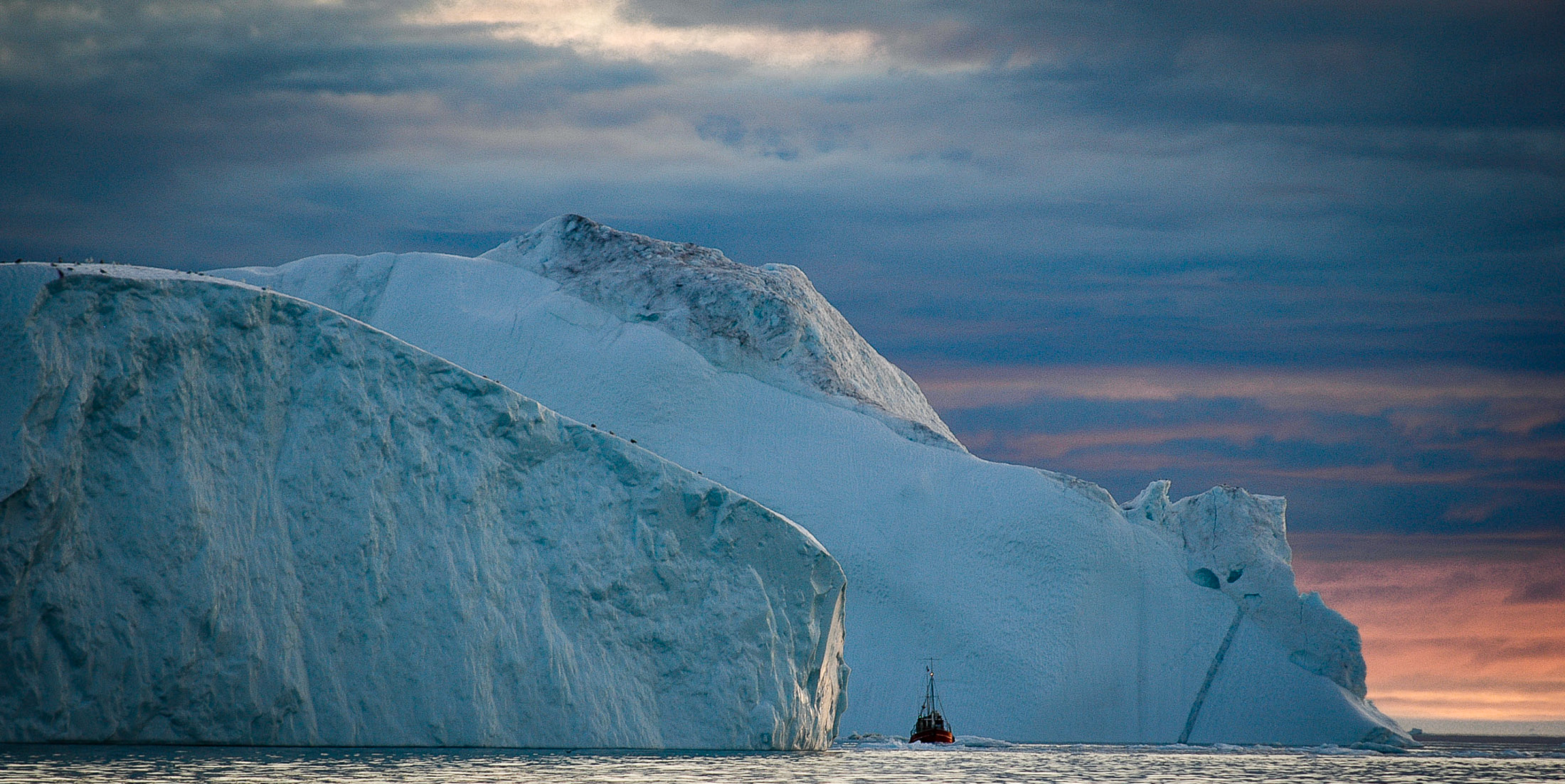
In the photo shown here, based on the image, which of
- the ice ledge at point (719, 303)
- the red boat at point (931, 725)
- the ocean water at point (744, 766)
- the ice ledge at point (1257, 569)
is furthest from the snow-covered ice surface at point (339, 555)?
the ice ledge at point (1257, 569)

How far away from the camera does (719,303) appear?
47.2 m

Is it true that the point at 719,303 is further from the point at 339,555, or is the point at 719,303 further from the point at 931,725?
the point at 339,555

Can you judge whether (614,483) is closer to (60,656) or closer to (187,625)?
(187,625)

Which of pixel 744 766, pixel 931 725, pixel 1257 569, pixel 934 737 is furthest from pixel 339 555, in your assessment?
pixel 1257 569

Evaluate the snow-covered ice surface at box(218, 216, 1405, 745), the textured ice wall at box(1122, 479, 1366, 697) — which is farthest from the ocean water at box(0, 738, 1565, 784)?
the textured ice wall at box(1122, 479, 1366, 697)

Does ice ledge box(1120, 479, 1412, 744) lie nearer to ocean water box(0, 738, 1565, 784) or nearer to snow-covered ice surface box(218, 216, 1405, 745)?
snow-covered ice surface box(218, 216, 1405, 745)

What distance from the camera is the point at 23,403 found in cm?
2202

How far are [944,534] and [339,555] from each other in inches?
818

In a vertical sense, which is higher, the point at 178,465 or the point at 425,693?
the point at 178,465

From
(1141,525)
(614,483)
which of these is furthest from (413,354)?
(1141,525)

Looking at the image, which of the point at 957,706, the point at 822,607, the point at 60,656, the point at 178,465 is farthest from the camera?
the point at 957,706

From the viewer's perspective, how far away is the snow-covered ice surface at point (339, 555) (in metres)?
22.3

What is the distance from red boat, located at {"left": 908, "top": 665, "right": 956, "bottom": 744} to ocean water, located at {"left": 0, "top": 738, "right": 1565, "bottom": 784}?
59 cm

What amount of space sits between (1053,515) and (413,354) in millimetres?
21288
